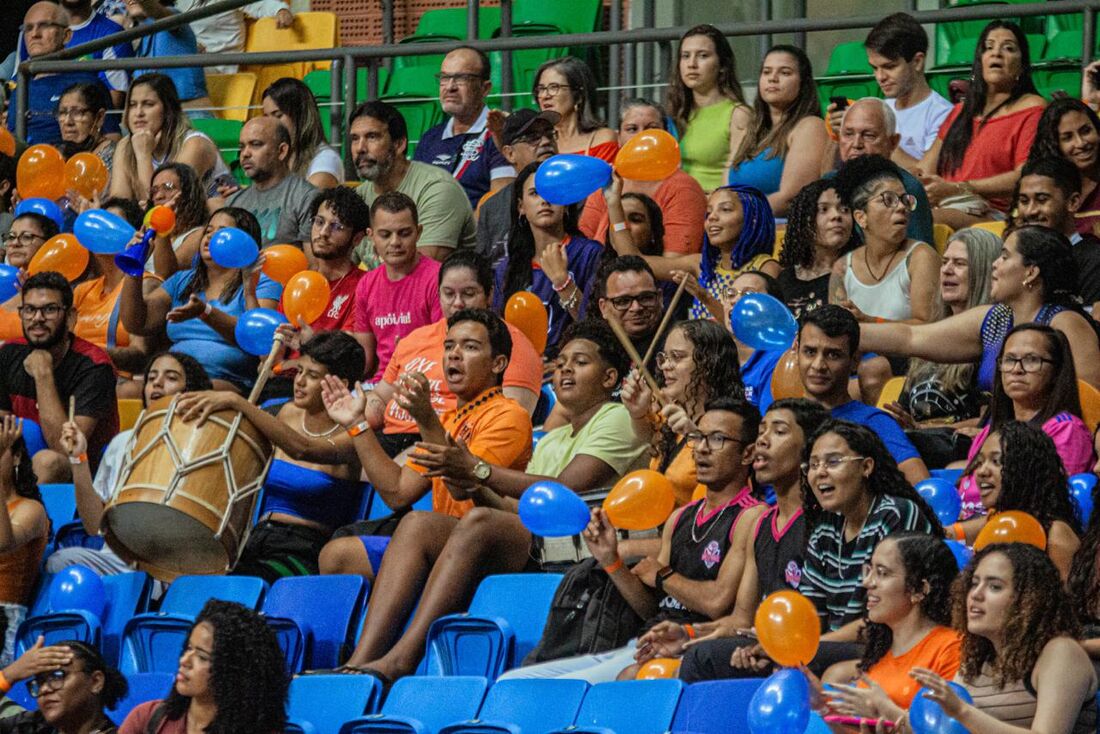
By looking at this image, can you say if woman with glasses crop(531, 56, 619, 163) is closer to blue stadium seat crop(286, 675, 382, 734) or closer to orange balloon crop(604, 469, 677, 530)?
orange balloon crop(604, 469, 677, 530)

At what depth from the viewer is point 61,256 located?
7.86 meters

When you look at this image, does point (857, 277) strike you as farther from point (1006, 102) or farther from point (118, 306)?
point (118, 306)

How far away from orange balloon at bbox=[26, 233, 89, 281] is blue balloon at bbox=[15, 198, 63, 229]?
1.94 ft

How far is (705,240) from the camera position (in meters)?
7.03

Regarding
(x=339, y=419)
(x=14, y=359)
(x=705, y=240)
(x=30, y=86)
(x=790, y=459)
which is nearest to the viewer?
(x=790, y=459)

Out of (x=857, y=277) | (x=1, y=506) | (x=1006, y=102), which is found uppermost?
(x=1006, y=102)

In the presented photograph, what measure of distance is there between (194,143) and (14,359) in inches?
61.7

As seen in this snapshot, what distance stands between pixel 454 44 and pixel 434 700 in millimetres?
4156

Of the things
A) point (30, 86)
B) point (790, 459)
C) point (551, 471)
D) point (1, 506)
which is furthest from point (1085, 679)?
point (30, 86)

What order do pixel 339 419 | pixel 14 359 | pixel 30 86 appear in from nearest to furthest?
pixel 339 419, pixel 14 359, pixel 30 86

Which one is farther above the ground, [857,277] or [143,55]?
[143,55]

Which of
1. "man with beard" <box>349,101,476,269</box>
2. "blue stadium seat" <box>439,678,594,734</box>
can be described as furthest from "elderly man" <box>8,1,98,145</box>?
"blue stadium seat" <box>439,678,594,734</box>

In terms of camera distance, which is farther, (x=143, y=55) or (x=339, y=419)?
(x=143, y=55)

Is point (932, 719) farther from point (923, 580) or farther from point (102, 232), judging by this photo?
point (102, 232)
